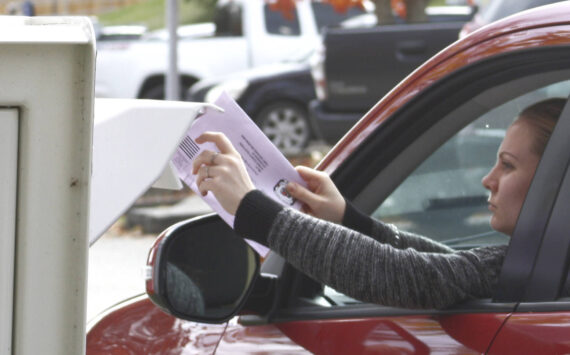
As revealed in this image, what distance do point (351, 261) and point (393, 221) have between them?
81 cm

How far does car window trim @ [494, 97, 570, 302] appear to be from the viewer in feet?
6.18

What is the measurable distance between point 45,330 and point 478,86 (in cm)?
113

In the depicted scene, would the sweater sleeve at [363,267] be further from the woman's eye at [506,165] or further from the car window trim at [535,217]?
the woman's eye at [506,165]

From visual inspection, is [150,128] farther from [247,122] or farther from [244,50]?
[244,50]

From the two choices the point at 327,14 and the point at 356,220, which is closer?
the point at 356,220

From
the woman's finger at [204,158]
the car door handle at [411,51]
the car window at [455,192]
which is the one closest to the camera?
the woman's finger at [204,158]

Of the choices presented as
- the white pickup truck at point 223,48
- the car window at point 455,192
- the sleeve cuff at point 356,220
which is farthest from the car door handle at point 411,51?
the sleeve cuff at point 356,220

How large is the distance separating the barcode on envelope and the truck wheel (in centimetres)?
1147

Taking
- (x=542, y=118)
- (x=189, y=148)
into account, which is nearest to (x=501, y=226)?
(x=542, y=118)

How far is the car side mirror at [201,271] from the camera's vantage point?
2170 millimetres

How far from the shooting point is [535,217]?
1.90 m

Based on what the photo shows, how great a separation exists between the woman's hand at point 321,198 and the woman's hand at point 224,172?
230 mm

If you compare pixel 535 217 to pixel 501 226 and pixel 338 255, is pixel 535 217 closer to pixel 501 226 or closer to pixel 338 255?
pixel 501 226

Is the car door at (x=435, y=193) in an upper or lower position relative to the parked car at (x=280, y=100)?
upper
